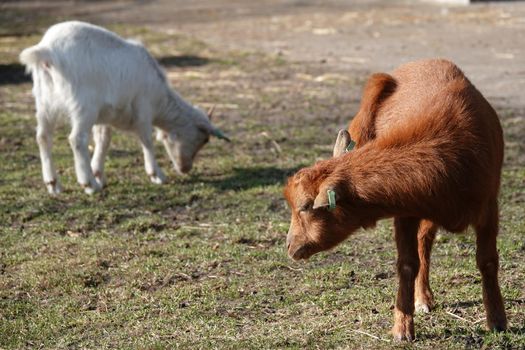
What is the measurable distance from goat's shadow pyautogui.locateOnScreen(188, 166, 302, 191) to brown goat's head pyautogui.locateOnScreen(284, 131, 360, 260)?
12.9ft

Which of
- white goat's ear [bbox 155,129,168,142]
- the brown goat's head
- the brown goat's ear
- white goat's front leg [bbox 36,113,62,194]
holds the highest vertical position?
the brown goat's ear

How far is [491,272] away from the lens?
517 cm

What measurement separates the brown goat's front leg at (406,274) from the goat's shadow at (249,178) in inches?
152

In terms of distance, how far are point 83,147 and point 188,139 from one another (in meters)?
1.30

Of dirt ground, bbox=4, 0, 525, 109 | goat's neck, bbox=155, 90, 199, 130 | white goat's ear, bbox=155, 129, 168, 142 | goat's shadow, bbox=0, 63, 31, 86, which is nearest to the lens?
goat's neck, bbox=155, 90, 199, 130

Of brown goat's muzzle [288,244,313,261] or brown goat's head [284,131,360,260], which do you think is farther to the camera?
brown goat's muzzle [288,244,313,261]

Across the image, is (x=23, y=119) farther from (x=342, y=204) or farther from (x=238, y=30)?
(x=238, y=30)

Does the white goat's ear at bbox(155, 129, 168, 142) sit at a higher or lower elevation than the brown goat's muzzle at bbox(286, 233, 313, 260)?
lower

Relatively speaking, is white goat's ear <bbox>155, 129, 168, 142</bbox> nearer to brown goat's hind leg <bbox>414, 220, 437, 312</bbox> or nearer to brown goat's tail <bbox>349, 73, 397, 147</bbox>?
brown goat's tail <bbox>349, 73, 397, 147</bbox>

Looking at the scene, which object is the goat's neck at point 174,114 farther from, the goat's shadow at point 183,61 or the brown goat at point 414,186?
the goat's shadow at point 183,61

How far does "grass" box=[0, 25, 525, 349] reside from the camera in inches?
213

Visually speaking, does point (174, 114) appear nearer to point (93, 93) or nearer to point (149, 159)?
point (149, 159)

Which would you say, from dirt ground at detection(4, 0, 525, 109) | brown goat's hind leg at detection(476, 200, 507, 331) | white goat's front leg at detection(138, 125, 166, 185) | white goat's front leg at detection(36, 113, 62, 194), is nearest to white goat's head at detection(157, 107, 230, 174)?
white goat's front leg at detection(138, 125, 166, 185)

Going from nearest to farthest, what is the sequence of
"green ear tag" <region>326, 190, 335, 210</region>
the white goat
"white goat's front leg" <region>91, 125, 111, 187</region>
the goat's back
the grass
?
"green ear tag" <region>326, 190, 335, 210</region>, the goat's back, the grass, the white goat, "white goat's front leg" <region>91, 125, 111, 187</region>
